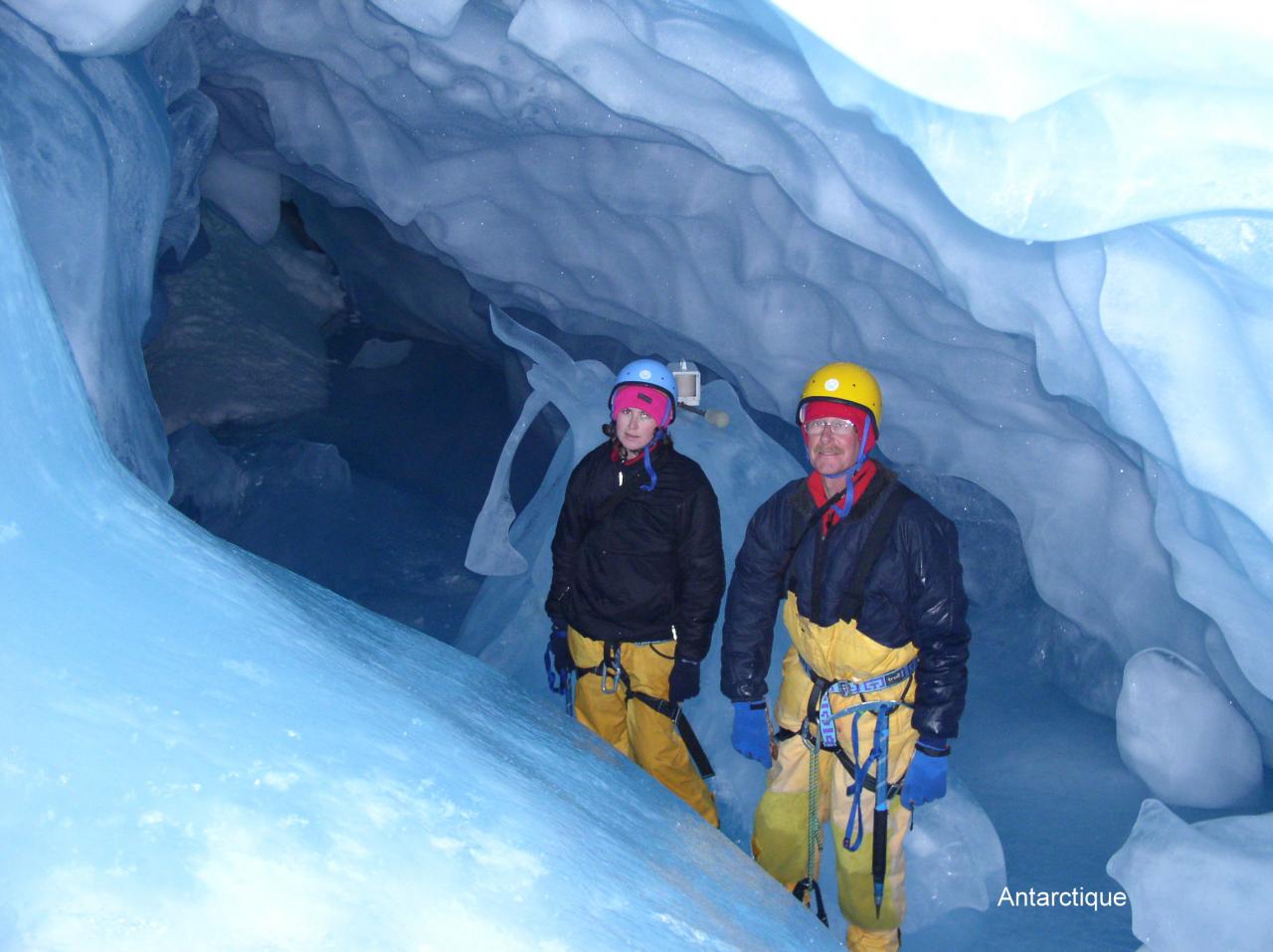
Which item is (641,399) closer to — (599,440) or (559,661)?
(559,661)

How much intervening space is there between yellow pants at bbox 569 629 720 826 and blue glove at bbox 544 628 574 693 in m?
0.04

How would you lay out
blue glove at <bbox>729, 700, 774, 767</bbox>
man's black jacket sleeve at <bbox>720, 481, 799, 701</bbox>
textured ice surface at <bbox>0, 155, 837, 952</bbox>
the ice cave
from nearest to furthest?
textured ice surface at <bbox>0, 155, 837, 952</bbox> < the ice cave < man's black jacket sleeve at <bbox>720, 481, 799, 701</bbox> < blue glove at <bbox>729, 700, 774, 767</bbox>

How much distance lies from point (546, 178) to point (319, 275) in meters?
3.68

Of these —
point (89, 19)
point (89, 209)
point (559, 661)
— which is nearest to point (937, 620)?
point (559, 661)

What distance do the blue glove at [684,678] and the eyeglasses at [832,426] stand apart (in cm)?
80

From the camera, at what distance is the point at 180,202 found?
4.59m

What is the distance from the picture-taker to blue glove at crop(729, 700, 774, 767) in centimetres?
276

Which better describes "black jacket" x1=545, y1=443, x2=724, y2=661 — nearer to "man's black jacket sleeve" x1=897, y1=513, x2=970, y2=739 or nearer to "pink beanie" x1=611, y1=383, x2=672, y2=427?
"pink beanie" x1=611, y1=383, x2=672, y2=427

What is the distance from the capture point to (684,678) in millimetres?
2977

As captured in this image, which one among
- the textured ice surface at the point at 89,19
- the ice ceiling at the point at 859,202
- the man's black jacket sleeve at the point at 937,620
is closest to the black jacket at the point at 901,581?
the man's black jacket sleeve at the point at 937,620

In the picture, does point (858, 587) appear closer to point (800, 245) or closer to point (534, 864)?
point (534, 864)

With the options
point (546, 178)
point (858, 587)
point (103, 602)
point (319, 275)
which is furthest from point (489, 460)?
point (103, 602)

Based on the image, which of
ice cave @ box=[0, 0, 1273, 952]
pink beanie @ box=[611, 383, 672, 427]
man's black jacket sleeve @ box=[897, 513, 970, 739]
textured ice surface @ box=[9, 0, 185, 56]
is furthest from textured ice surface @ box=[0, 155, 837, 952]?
pink beanie @ box=[611, 383, 672, 427]

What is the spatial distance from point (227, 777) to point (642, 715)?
1661 mm
